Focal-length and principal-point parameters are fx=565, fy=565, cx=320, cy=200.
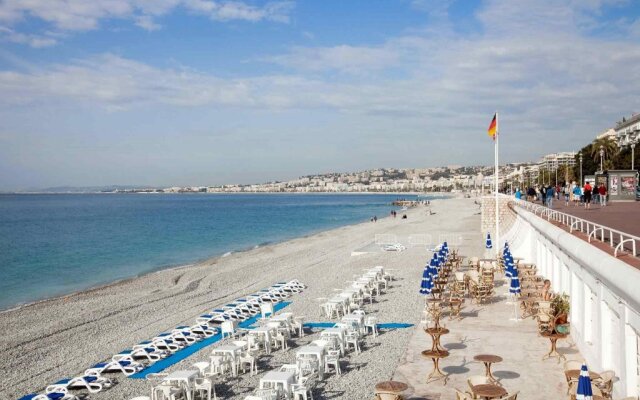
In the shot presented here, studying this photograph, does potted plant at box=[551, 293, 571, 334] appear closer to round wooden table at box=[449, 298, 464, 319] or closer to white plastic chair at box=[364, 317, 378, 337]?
round wooden table at box=[449, 298, 464, 319]

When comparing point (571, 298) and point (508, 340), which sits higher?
point (571, 298)

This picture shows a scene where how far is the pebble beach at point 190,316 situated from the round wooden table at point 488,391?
2870mm

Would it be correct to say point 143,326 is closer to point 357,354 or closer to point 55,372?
point 55,372

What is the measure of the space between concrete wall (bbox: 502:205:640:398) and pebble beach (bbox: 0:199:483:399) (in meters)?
3.84

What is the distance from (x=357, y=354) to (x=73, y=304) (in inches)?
648

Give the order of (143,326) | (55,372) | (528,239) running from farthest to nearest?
1. (528,239)
2. (143,326)
3. (55,372)

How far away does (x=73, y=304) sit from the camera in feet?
80.6

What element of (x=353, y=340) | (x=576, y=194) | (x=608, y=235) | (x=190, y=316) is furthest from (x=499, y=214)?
(x=353, y=340)

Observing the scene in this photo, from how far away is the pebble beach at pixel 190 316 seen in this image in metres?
12.0

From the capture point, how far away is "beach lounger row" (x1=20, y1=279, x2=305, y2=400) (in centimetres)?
1162

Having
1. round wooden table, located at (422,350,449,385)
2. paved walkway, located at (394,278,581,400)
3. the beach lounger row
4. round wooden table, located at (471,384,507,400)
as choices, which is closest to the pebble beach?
the beach lounger row

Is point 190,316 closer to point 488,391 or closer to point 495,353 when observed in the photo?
point 495,353

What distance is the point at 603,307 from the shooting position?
31.7ft

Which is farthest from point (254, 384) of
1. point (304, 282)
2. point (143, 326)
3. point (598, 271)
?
point (304, 282)
